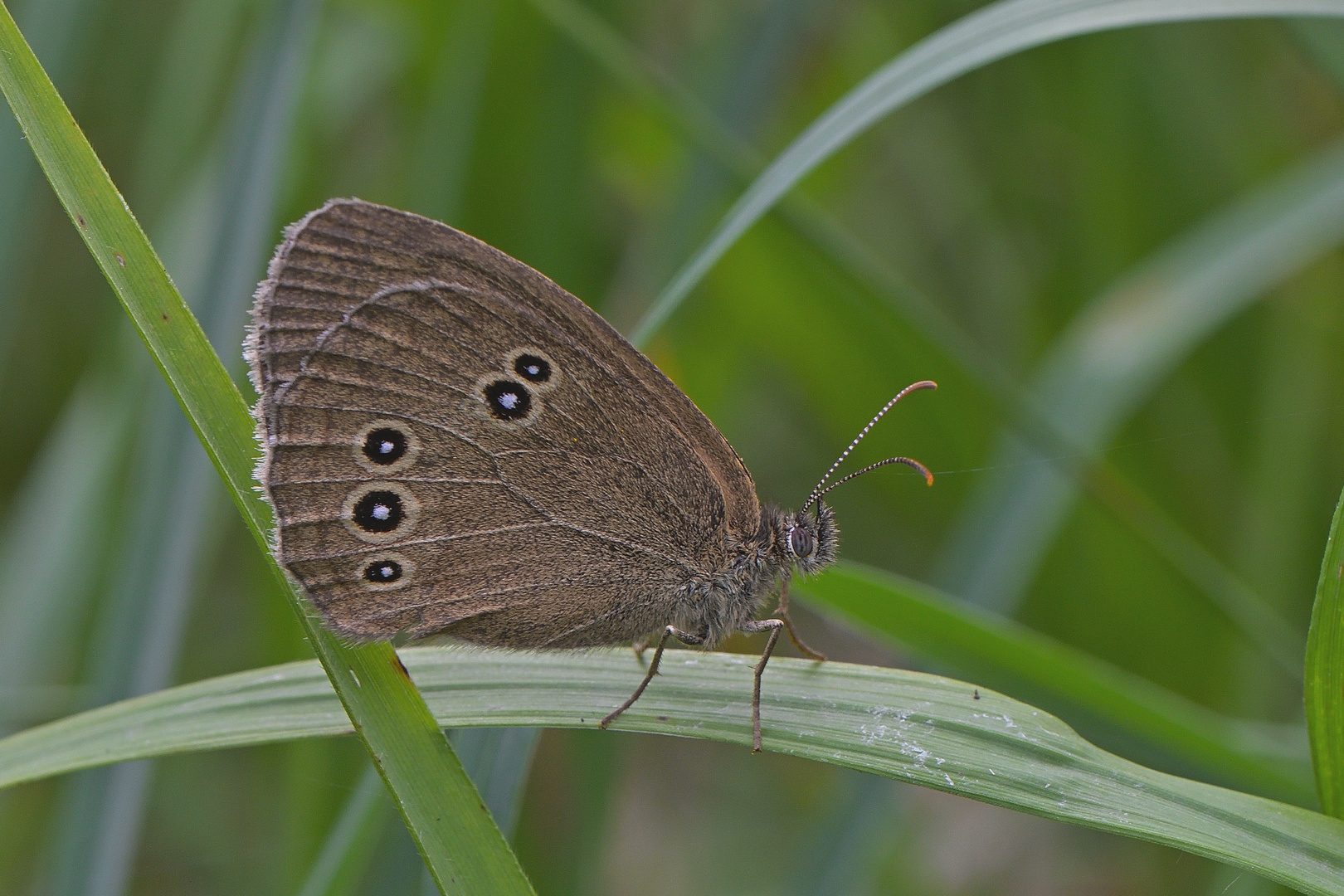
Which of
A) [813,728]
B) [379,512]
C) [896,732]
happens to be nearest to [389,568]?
[379,512]

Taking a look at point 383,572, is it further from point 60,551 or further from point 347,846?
point 60,551

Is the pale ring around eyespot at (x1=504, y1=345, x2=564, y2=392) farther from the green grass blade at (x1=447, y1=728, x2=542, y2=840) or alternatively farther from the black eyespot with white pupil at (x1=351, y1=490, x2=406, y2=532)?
the green grass blade at (x1=447, y1=728, x2=542, y2=840)

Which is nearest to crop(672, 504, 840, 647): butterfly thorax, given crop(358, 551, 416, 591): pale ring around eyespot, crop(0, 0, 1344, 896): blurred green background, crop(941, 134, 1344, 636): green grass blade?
crop(0, 0, 1344, 896): blurred green background

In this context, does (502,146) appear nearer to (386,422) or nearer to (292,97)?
(292,97)

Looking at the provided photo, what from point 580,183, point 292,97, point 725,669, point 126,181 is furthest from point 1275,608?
point 126,181

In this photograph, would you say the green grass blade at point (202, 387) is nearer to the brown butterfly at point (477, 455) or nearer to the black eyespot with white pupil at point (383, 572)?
the brown butterfly at point (477, 455)

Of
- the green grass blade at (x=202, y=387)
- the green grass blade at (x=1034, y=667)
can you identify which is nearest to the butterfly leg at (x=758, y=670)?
the green grass blade at (x=1034, y=667)
